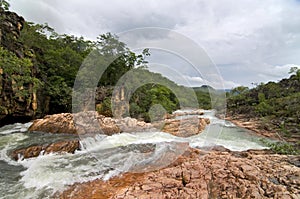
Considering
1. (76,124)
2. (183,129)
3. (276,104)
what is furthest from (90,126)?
(276,104)

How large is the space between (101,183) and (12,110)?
7.18 m

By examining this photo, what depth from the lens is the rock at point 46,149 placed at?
5357mm

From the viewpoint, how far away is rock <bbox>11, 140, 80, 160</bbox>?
5.36 metres

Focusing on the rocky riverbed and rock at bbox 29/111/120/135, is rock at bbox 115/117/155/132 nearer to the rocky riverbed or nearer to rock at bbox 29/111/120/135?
the rocky riverbed

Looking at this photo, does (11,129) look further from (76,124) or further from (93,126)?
(93,126)

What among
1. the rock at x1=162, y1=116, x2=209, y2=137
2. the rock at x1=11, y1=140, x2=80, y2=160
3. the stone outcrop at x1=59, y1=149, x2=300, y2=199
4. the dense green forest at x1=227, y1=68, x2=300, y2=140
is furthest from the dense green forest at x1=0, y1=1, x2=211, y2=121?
the dense green forest at x1=227, y1=68, x2=300, y2=140

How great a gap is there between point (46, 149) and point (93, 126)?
3.16m

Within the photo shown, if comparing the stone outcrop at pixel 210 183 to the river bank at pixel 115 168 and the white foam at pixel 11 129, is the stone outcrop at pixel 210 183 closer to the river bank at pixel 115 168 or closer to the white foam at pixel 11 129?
the river bank at pixel 115 168

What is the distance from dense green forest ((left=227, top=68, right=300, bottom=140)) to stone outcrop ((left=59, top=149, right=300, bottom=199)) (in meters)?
8.19

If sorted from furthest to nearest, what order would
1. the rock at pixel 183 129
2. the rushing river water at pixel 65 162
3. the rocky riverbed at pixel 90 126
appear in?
the rock at pixel 183 129
the rocky riverbed at pixel 90 126
the rushing river water at pixel 65 162

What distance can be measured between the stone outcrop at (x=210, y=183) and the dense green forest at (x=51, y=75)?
11.7 feet

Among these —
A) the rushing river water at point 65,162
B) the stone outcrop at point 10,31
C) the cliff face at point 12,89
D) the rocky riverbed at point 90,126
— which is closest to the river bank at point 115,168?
the rushing river water at point 65,162

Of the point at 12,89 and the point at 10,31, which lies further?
the point at 10,31

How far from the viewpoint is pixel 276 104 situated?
54.2 feet
